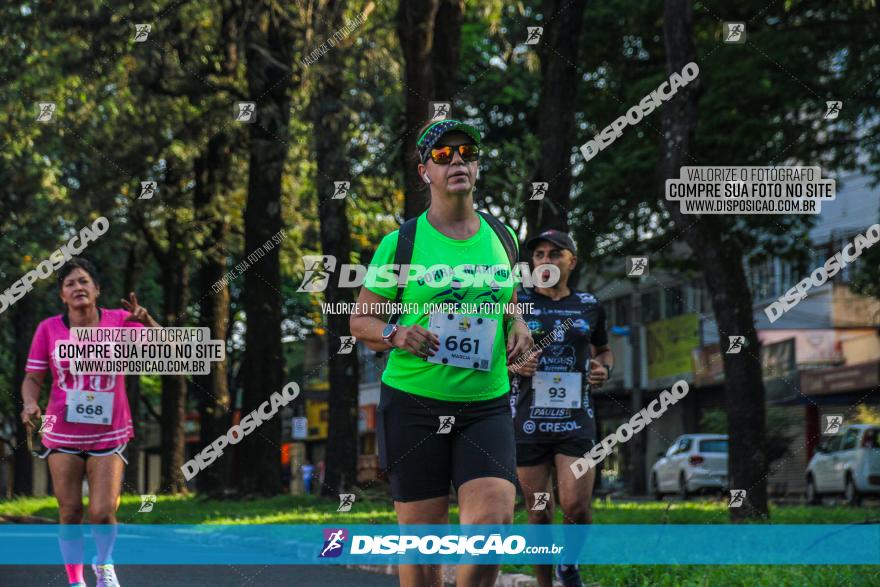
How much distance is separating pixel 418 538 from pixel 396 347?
722mm

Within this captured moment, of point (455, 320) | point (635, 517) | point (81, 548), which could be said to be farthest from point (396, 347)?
point (635, 517)

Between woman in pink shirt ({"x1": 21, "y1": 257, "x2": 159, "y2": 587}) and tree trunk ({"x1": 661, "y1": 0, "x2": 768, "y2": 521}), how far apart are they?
302 inches

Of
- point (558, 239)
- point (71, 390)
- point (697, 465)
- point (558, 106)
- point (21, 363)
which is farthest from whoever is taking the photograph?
point (21, 363)

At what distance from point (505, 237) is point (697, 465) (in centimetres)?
2967

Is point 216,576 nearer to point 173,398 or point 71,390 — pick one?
point 71,390

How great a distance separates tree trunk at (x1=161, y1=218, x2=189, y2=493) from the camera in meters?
30.5

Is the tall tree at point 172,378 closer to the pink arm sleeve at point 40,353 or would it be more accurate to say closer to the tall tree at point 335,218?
the tall tree at point 335,218

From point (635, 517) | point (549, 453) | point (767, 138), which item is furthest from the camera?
point (767, 138)

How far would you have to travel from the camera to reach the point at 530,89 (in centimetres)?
3441

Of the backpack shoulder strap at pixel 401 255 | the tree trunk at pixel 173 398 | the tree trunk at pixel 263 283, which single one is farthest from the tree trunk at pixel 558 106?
the tree trunk at pixel 173 398

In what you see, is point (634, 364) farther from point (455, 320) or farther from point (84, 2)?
point (455, 320)

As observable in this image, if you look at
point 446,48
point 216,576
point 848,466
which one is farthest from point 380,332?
point 848,466

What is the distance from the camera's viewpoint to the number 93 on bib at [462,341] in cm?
540

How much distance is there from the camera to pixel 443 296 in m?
5.48
